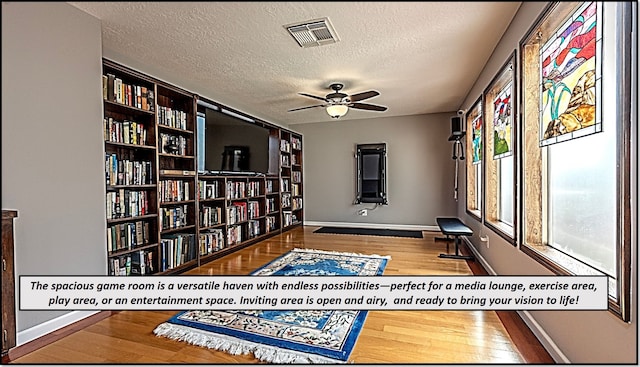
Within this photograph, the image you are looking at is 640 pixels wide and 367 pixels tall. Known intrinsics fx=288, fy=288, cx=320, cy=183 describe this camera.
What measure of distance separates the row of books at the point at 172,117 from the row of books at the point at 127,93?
165 mm

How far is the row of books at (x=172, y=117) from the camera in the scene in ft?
8.48

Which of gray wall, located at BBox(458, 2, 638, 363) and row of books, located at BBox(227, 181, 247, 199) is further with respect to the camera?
row of books, located at BBox(227, 181, 247, 199)

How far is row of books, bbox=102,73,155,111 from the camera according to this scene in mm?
2004

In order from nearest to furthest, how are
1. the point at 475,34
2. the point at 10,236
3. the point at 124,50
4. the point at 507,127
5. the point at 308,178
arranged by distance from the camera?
the point at 475,34, the point at 507,127, the point at 10,236, the point at 124,50, the point at 308,178

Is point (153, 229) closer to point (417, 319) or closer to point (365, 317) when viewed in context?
point (365, 317)

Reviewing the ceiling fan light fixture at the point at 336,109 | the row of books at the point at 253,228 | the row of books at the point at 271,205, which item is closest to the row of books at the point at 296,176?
the row of books at the point at 271,205

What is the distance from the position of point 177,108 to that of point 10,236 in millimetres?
1995

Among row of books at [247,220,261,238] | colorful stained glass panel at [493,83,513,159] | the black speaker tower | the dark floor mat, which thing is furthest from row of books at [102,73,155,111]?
the black speaker tower

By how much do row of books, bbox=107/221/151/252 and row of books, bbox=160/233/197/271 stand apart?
15 centimetres

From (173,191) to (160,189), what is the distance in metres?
0.21

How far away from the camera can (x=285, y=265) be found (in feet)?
8.79

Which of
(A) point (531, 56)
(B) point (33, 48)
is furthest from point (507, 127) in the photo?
(B) point (33, 48)

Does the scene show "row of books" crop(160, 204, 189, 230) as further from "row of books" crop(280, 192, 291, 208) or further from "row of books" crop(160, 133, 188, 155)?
"row of books" crop(280, 192, 291, 208)

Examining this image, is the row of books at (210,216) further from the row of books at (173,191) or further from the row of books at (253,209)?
the row of books at (253,209)
